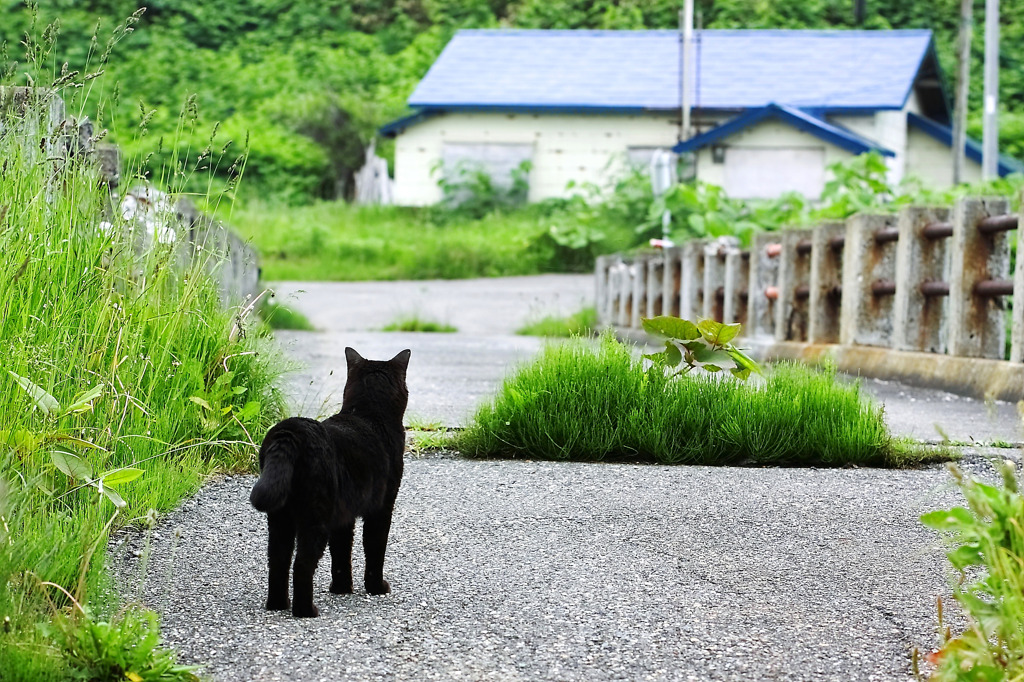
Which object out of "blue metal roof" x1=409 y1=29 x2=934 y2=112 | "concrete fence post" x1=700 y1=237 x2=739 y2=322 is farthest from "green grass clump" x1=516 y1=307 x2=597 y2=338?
"blue metal roof" x1=409 y1=29 x2=934 y2=112

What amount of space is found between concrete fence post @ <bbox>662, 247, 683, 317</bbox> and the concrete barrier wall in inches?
43.6

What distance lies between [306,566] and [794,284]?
8.55 meters

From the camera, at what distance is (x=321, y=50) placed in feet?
132

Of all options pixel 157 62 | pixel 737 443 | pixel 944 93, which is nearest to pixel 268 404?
pixel 737 443

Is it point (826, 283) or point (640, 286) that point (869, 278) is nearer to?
point (826, 283)

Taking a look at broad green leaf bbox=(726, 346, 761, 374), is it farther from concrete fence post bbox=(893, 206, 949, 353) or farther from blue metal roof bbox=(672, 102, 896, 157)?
blue metal roof bbox=(672, 102, 896, 157)

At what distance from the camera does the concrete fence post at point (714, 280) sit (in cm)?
1316

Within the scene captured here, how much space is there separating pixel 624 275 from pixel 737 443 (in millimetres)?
11665

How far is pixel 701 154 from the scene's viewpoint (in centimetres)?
2714

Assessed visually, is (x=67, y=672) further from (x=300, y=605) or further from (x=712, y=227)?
(x=712, y=227)

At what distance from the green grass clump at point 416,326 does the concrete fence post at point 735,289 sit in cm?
412

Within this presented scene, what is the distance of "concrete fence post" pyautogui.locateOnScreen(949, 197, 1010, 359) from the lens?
7879 millimetres

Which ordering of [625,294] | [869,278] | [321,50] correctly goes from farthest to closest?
[321,50]
[625,294]
[869,278]

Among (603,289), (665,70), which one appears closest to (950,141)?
(665,70)
